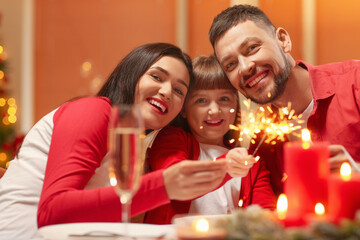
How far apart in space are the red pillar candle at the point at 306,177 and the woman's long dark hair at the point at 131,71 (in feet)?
3.26

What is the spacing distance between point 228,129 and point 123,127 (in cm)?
124

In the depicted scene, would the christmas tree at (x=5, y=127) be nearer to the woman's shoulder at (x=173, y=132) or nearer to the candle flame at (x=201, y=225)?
the woman's shoulder at (x=173, y=132)

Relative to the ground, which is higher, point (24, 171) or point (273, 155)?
point (24, 171)

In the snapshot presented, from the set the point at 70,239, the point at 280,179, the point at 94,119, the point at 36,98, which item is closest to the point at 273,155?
the point at 280,179

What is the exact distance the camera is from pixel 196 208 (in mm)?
1879

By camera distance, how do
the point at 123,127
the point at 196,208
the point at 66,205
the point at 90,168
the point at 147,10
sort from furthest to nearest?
the point at 147,10
the point at 196,208
the point at 90,168
the point at 66,205
the point at 123,127

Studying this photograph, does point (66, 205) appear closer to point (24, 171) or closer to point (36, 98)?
point (24, 171)

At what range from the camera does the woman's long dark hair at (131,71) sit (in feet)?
5.99

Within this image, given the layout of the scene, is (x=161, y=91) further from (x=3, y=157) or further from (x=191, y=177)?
(x=3, y=157)

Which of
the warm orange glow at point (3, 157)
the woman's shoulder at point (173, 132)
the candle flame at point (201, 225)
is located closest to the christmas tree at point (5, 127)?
the warm orange glow at point (3, 157)

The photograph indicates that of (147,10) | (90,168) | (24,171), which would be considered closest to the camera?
(90,168)

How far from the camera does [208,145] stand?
6.84ft

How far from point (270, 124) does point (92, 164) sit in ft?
3.19

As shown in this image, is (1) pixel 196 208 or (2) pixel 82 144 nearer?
(2) pixel 82 144
